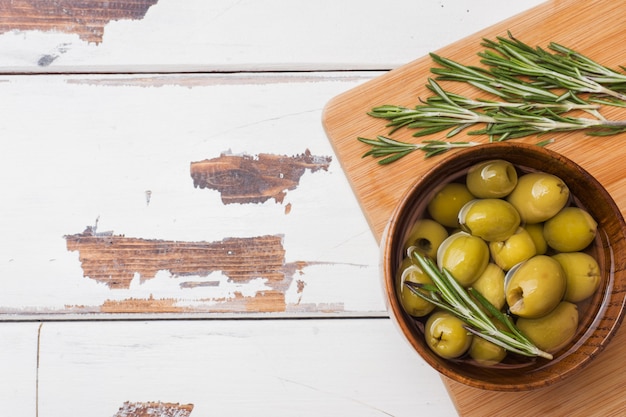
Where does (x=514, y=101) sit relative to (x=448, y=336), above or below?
above

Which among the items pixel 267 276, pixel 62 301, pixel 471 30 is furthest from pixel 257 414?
pixel 471 30

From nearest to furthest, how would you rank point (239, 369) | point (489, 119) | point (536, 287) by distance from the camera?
point (536, 287), point (489, 119), point (239, 369)

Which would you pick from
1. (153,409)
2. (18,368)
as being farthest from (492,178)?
(18,368)

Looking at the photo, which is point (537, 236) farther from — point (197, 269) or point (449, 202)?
point (197, 269)

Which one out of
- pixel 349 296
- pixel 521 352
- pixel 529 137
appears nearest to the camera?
pixel 521 352

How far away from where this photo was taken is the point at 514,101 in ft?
2.74

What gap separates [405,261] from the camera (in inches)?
29.3

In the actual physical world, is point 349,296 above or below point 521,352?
above

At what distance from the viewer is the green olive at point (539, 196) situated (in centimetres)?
72

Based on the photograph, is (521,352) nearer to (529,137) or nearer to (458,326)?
(458,326)

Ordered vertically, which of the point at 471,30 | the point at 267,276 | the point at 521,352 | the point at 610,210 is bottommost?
the point at 521,352

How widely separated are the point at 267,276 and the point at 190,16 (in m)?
0.37

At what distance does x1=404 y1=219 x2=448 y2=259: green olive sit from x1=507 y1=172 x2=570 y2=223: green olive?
0.29ft

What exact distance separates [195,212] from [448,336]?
0.40 meters
